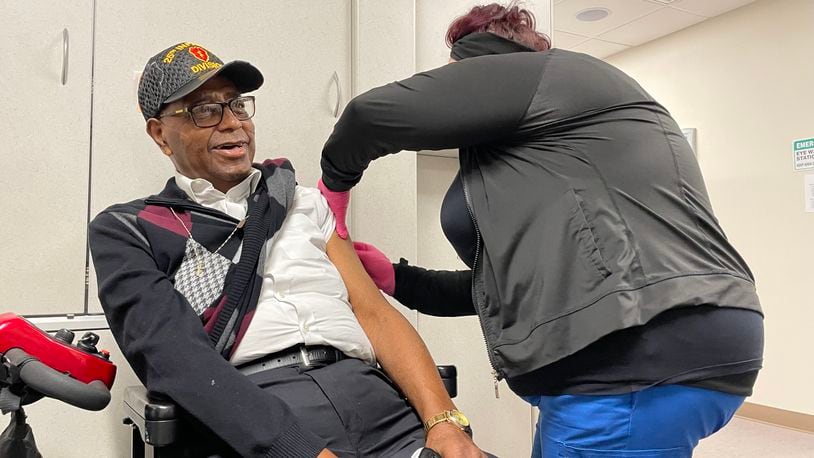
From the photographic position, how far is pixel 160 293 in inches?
49.8

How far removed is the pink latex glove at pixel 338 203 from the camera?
157 centimetres

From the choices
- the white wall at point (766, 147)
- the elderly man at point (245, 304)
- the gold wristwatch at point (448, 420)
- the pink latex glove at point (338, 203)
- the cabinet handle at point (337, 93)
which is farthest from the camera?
the white wall at point (766, 147)

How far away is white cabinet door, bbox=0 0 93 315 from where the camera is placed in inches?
64.1

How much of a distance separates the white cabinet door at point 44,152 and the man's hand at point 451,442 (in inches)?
41.0

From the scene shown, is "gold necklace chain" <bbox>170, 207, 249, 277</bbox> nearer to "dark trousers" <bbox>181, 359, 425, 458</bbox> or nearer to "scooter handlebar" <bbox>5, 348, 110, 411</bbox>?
"dark trousers" <bbox>181, 359, 425, 458</bbox>

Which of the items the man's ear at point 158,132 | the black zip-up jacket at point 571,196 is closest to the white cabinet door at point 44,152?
the man's ear at point 158,132

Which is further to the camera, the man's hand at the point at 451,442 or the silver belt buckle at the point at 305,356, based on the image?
the silver belt buckle at the point at 305,356

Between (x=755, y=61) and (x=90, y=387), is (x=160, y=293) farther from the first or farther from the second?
→ (x=755, y=61)

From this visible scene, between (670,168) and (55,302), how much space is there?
154 cm

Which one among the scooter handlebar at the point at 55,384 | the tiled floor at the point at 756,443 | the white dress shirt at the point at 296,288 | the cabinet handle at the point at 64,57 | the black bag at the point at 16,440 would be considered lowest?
the tiled floor at the point at 756,443

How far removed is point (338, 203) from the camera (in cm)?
160

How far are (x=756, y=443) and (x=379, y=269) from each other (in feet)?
10.5

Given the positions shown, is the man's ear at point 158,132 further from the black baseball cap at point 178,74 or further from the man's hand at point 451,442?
the man's hand at point 451,442

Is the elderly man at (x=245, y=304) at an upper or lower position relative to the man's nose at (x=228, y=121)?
lower
